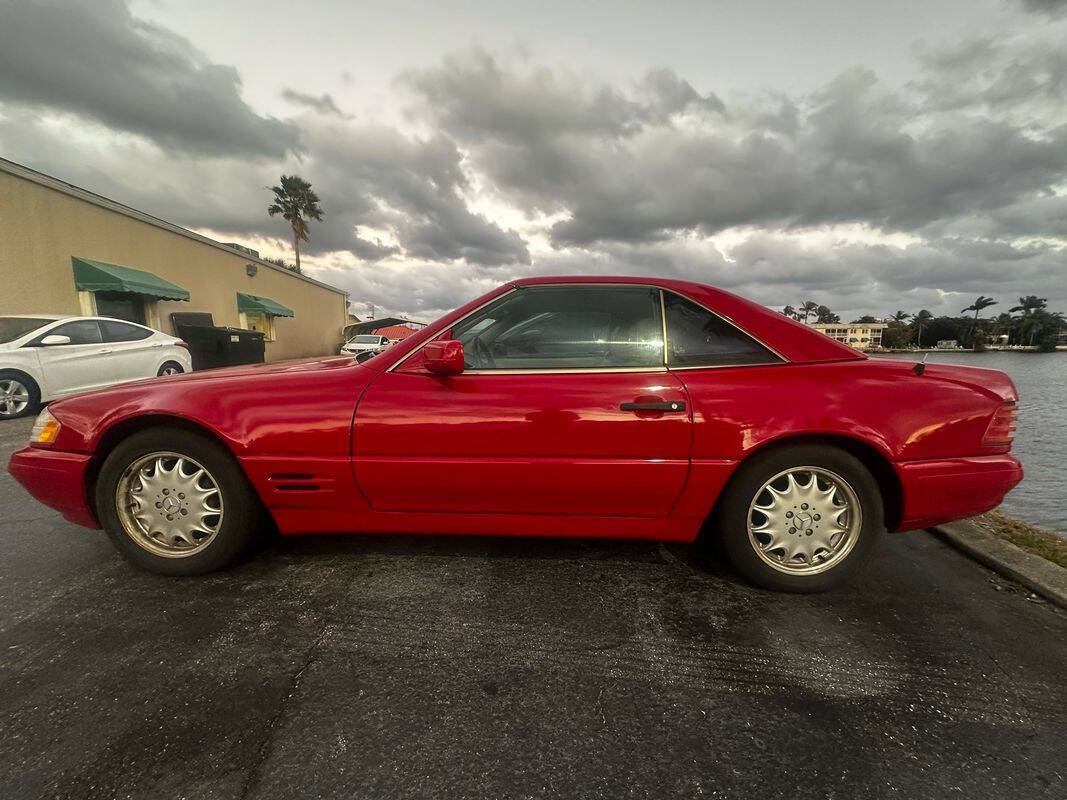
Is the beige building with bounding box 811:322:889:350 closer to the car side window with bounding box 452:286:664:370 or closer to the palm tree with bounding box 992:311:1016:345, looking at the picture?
the palm tree with bounding box 992:311:1016:345

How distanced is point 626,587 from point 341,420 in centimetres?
150

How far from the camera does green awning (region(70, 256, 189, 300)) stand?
11.2 metres

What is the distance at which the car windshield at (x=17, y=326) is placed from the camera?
616 cm

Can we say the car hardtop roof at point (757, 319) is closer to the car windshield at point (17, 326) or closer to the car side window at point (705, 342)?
the car side window at point (705, 342)

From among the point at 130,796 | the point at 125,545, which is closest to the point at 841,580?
the point at 130,796

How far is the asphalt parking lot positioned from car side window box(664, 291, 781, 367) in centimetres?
105

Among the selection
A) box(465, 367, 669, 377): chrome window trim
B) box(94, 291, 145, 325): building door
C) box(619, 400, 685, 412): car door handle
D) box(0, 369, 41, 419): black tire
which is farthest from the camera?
box(94, 291, 145, 325): building door

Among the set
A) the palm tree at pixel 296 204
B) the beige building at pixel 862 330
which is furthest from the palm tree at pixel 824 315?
the palm tree at pixel 296 204

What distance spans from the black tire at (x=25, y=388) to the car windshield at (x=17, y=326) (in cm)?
44

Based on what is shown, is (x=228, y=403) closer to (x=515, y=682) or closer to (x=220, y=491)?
(x=220, y=491)

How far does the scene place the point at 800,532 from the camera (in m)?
2.06

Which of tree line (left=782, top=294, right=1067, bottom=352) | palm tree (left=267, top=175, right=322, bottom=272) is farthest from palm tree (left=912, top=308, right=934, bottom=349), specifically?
palm tree (left=267, top=175, right=322, bottom=272)

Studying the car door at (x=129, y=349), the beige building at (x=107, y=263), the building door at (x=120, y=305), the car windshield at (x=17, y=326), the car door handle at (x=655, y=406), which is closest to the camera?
the car door handle at (x=655, y=406)

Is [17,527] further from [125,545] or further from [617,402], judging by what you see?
[617,402]
